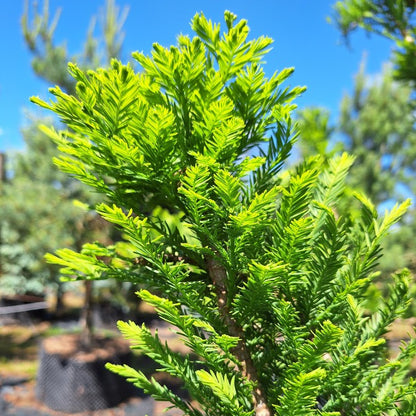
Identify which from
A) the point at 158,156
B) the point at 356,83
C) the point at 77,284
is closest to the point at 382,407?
the point at 158,156

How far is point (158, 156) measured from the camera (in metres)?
0.81

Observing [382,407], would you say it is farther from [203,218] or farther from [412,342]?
[203,218]

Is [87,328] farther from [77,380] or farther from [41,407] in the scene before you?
[41,407]

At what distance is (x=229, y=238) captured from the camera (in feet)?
2.53

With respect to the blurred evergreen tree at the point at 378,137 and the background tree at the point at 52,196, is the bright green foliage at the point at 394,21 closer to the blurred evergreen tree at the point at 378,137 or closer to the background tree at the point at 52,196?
the background tree at the point at 52,196

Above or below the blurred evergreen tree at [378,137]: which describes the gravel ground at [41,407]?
below

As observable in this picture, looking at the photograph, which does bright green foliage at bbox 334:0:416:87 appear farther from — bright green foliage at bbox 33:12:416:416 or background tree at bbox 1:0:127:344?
background tree at bbox 1:0:127:344

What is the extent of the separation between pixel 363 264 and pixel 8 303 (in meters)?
12.0

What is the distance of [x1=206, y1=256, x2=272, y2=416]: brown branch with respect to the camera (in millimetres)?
848

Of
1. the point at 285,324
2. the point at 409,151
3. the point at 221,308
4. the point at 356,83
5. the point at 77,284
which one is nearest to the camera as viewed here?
the point at 285,324

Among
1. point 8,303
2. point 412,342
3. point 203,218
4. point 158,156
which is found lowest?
point 412,342

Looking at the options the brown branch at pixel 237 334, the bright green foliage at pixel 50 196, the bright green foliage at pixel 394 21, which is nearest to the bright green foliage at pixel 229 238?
the brown branch at pixel 237 334

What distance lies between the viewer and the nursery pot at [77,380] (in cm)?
516

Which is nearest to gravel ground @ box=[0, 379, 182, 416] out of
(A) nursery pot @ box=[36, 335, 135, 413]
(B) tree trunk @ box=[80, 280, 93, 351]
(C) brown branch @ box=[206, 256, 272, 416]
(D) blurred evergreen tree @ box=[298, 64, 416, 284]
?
(A) nursery pot @ box=[36, 335, 135, 413]
